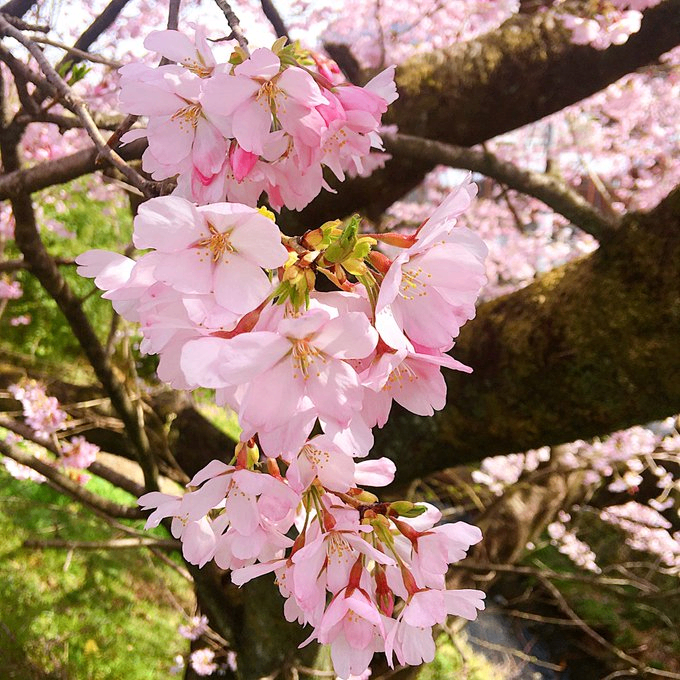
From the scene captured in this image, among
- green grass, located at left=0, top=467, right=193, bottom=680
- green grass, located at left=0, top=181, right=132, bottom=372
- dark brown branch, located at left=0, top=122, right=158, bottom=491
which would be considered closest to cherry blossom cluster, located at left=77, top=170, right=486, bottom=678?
dark brown branch, located at left=0, top=122, right=158, bottom=491

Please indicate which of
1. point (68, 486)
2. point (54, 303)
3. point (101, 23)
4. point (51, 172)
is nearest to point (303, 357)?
point (51, 172)

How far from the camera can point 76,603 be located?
360 centimetres

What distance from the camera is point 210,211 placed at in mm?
449

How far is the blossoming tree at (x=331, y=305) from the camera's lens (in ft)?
1.49

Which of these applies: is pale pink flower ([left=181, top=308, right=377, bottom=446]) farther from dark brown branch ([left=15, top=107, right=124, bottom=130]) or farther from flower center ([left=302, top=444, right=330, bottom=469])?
dark brown branch ([left=15, top=107, right=124, bottom=130])

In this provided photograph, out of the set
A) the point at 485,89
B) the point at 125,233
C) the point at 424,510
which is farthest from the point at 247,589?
the point at 125,233

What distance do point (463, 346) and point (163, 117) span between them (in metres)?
1.42

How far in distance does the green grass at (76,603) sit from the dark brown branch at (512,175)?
8.01 ft

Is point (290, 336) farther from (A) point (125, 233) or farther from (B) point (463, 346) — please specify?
(A) point (125, 233)

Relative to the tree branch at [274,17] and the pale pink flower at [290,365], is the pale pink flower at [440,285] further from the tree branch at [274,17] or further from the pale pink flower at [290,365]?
the tree branch at [274,17]

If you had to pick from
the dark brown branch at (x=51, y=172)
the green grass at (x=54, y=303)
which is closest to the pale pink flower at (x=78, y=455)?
the dark brown branch at (x=51, y=172)

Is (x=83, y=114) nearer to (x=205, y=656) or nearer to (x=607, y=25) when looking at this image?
(x=607, y=25)

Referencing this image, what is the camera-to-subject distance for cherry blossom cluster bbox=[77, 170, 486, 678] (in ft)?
1.44

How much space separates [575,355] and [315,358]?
1.27m
